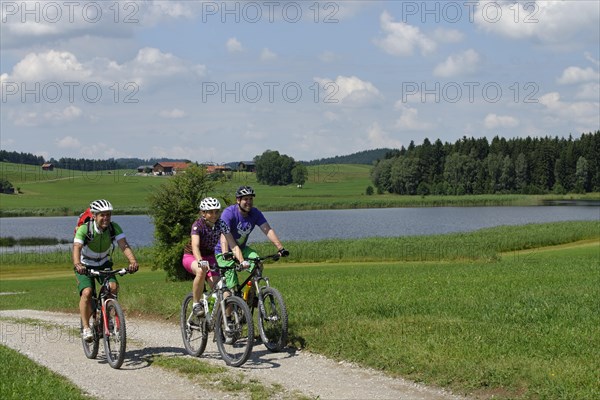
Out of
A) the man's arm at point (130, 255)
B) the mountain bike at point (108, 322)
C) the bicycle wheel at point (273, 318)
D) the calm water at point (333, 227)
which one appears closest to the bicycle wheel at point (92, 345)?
the mountain bike at point (108, 322)

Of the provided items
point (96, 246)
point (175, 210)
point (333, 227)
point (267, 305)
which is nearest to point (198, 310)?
point (267, 305)

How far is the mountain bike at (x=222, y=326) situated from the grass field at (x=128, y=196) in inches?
3510

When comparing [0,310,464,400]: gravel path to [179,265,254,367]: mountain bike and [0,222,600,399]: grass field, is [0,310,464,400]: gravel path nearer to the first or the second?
[179,265,254,367]: mountain bike

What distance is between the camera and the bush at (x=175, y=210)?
3497 cm

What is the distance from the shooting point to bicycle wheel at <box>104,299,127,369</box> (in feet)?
35.0

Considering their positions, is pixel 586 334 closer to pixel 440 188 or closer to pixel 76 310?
pixel 76 310

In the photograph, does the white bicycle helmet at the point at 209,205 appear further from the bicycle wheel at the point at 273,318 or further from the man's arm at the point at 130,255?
the bicycle wheel at the point at 273,318

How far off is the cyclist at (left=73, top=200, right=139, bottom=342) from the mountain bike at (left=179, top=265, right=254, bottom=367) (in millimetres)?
1221

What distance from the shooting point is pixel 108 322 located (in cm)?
1110

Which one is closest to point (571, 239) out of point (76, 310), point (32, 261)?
point (32, 261)

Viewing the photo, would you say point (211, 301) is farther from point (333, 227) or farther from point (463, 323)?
point (333, 227)

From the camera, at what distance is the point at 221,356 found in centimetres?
1123

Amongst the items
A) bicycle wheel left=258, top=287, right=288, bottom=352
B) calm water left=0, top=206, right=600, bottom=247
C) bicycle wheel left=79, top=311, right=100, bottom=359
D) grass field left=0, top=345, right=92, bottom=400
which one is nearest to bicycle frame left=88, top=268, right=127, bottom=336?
bicycle wheel left=79, top=311, right=100, bottom=359

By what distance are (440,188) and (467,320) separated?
6162 inches
